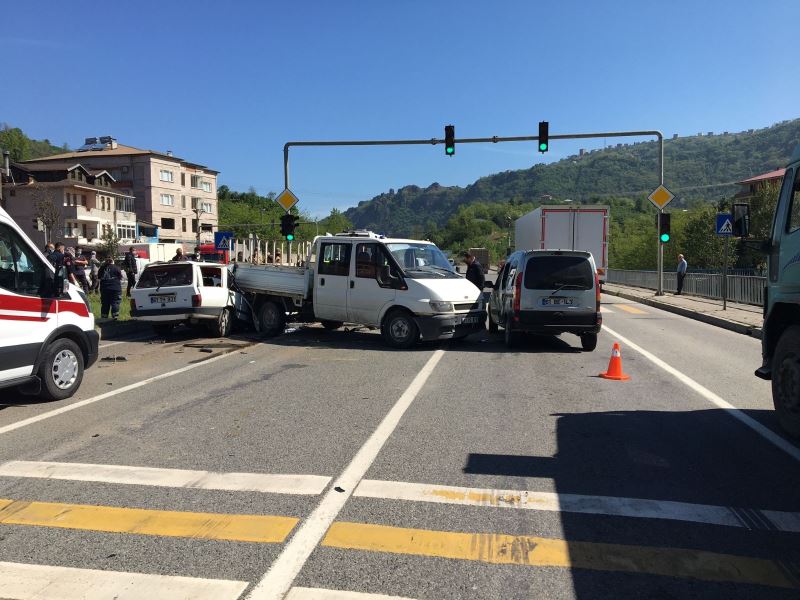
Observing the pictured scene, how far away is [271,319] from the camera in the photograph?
14148 millimetres

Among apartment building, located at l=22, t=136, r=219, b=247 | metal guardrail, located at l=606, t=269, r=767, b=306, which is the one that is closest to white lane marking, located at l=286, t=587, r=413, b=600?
metal guardrail, located at l=606, t=269, r=767, b=306

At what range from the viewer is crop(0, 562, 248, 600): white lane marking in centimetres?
311

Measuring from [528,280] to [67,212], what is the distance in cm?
6715

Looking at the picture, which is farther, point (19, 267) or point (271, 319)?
point (271, 319)

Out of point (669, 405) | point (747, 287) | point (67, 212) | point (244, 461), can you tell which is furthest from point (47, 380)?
point (67, 212)

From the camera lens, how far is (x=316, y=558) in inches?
137

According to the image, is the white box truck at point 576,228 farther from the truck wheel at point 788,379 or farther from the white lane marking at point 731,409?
the truck wheel at point 788,379

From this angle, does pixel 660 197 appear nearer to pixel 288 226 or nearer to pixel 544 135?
pixel 544 135

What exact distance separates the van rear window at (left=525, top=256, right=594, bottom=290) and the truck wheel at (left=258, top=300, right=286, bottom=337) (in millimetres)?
5506

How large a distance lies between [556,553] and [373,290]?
9.05 m

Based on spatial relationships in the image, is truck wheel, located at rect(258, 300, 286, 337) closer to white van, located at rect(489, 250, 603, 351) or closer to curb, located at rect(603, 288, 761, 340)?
white van, located at rect(489, 250, 603, 351)

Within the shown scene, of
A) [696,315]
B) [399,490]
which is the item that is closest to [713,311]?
[696,315]

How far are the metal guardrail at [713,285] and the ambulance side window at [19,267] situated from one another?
586 inches

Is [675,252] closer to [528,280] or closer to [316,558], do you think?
[528,280]
